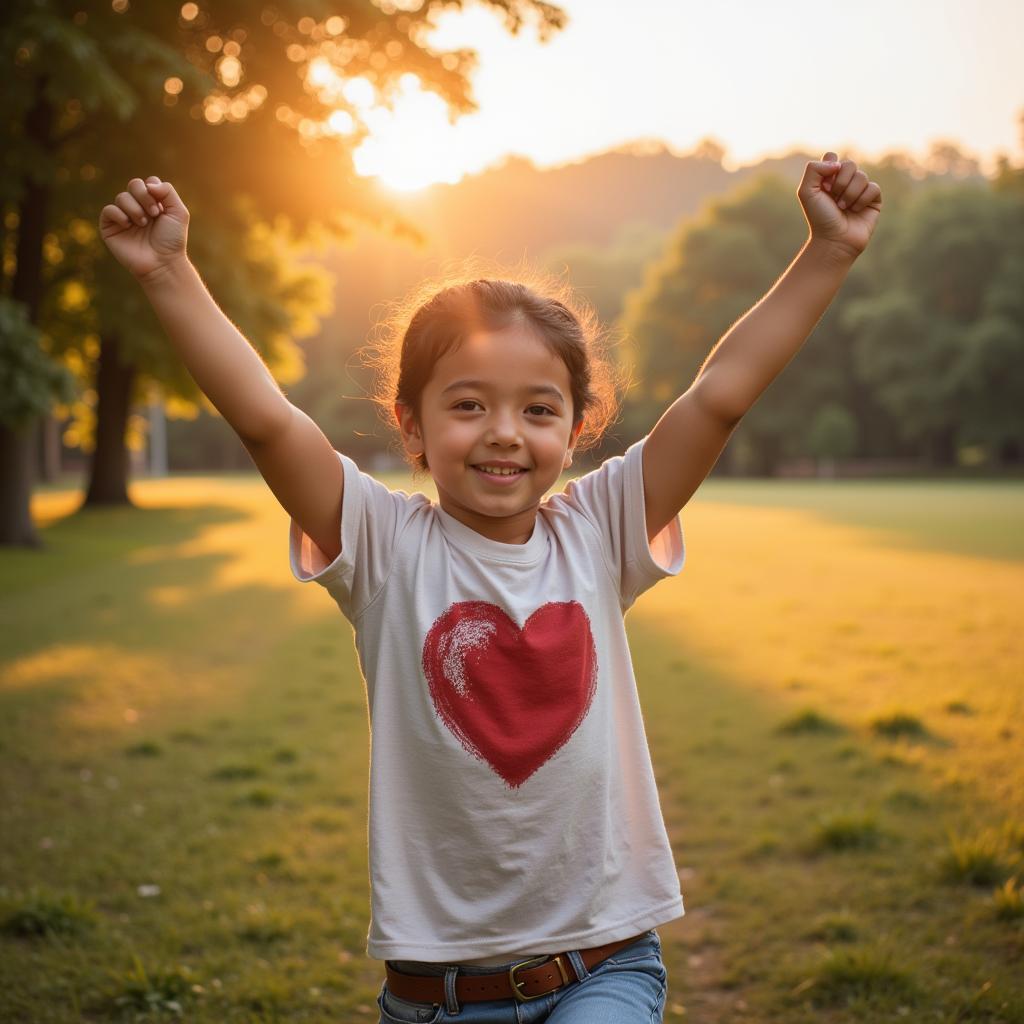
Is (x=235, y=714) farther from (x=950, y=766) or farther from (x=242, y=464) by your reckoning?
(x=242, y=464)

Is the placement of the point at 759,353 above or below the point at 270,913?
above

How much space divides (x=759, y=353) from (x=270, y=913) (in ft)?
9.39

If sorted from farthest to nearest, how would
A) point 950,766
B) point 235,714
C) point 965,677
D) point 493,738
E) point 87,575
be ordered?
point 87,575, point 965,677, point 235,714, point 950,766, point 493,738

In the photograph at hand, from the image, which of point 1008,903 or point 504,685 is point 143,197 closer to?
point 504,685

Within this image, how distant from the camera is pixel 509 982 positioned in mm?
1987

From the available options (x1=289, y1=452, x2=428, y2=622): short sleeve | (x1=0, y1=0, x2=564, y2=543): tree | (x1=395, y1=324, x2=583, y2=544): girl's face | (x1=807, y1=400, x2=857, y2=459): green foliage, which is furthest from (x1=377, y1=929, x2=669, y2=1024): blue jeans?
(x1=807, y1=400, x2=857, y2=459): green foliage

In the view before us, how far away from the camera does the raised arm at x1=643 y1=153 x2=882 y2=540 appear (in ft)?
6.92

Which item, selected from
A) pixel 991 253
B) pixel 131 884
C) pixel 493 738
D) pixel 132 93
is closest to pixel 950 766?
pixel 131 884

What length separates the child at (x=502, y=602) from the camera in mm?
1996

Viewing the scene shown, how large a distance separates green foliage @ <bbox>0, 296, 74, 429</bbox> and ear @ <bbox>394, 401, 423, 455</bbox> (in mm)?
10920

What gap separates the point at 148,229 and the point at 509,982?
148 centimetres

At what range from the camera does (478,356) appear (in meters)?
2.17

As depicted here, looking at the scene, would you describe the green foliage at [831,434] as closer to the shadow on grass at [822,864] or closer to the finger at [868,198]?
the shadow on grass at [822,864]

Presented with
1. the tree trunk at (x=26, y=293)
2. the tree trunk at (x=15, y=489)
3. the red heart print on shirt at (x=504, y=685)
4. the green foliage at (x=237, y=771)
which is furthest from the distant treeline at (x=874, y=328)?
the red heart print on shirt at (x=504, y=685)
